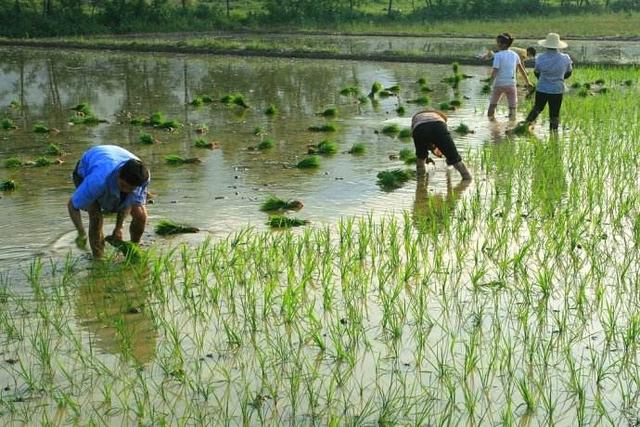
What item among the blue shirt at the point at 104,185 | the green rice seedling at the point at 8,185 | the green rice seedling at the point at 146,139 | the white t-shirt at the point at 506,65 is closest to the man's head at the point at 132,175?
the blue shirt at the point at 104,185

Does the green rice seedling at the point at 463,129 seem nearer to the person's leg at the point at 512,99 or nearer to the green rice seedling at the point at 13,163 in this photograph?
the person's leg at the point at 512,99

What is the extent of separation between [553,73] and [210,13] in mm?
25947

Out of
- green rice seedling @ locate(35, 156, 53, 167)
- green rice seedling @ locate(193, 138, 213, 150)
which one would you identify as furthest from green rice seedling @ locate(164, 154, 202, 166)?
green rice seedling @ locate(35, 156, 53, 167)

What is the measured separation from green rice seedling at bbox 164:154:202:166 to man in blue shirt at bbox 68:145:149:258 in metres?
3.12

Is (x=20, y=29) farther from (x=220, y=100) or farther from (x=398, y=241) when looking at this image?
(x=398, y=241)

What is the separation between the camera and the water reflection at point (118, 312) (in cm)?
439

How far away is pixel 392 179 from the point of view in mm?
7910

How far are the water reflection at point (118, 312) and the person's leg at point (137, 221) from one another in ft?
0.74

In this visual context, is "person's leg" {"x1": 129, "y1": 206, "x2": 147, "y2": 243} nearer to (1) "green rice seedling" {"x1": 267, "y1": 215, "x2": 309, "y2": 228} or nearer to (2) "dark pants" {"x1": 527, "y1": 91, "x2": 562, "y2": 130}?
(1) "green rice seedling" {"x1": 267, "y1": 215, "x2": 309, "y2": 228}

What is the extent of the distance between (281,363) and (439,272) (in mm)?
1518

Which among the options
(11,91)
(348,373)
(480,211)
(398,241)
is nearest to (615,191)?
(480,211)

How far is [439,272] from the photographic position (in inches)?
213

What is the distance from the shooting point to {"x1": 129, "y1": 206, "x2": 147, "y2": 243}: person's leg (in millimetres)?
5523

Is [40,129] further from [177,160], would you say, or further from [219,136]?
[177,160]
